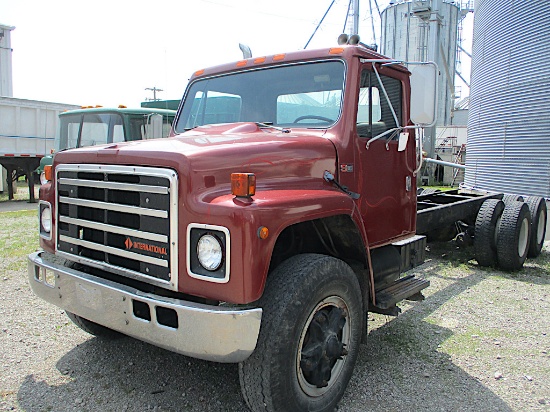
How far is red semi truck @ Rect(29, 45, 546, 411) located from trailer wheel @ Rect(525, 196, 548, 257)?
4.05 metres

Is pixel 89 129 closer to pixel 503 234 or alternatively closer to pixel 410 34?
pixel 503 234

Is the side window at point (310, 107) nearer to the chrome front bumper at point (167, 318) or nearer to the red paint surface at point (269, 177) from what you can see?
the red paint surface at point (269, 177)

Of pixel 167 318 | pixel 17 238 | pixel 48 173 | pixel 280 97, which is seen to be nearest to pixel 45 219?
pixel 48 173

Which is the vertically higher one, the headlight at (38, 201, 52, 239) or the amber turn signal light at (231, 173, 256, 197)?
the amber turn signal light at (231, 173, 256, 197)

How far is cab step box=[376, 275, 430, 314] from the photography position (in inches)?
145

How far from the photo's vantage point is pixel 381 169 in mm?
3926

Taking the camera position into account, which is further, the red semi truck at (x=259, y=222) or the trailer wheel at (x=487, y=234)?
the trailer wheel at (x=487, y=234)

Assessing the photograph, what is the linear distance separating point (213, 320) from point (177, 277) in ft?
1.10

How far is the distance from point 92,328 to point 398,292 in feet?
8.16

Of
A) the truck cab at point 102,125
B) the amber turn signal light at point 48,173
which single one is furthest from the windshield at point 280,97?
the truck cab at point 102,125

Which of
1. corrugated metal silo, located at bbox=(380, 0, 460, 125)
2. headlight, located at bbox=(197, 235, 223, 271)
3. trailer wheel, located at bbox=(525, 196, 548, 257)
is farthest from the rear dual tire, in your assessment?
corrugated metal silo, located at bbox=(380, 0, 460, 125)

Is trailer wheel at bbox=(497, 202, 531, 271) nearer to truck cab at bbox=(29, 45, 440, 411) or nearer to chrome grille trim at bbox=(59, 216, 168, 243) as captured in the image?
truck cab at bbox=(29, 45, 440, 411)

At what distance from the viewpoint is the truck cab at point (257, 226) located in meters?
2.53

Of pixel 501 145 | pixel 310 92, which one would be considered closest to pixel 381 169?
pixel 310 92
